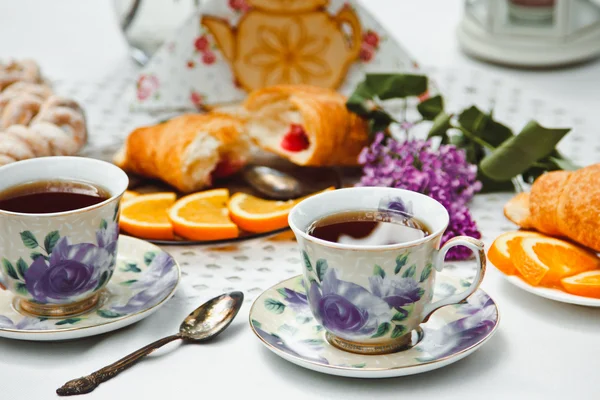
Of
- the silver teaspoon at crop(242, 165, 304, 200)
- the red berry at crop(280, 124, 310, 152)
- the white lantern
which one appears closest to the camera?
the silver teaspoon at crop(242, 165, 304, 200)

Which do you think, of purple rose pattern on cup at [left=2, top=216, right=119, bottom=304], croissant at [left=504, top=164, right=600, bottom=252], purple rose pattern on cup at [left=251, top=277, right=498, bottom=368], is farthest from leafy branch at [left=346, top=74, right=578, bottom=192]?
purple rose pattern on cup at [left=2, top=216, right=119, bottom=304]

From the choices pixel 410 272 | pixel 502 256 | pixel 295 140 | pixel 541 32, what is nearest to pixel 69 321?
pixel 410 272

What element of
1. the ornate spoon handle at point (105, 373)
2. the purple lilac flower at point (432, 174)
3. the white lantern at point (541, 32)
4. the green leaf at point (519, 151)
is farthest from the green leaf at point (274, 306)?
the white lantern at point (541, 32)

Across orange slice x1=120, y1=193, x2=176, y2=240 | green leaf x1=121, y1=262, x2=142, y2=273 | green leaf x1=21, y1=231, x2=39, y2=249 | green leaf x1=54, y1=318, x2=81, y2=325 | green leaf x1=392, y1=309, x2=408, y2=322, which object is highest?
green leaf x1=21, y1=231, x2=39, y2=249

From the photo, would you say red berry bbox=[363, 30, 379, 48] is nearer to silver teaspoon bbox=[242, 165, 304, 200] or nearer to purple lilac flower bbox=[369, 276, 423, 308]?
silver teaspoon bbox=[242, 165, 304, 200]

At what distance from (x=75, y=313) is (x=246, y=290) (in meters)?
0.22

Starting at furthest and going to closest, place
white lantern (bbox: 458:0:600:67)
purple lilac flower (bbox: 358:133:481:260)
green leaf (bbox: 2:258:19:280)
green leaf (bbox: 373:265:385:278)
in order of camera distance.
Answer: white lantern (bbox: 458:0:600:67), purple lilac flower (bbox: 358:133:481:260), green leaf (bbox: 2:258:19:280), green leaf (bbox: 373:265:385:278)

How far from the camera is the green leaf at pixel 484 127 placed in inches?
54.0

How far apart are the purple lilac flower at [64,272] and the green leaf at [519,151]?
1.91ft

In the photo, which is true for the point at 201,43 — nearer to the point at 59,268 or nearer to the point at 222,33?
the point at 222,33

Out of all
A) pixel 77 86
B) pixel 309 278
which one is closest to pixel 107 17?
pixel 77 86

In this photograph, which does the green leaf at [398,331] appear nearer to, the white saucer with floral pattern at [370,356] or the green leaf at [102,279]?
the white saucer with floral pattern at [370,356]

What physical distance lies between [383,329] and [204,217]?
451 mm

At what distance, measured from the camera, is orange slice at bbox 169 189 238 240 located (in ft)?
3.91
